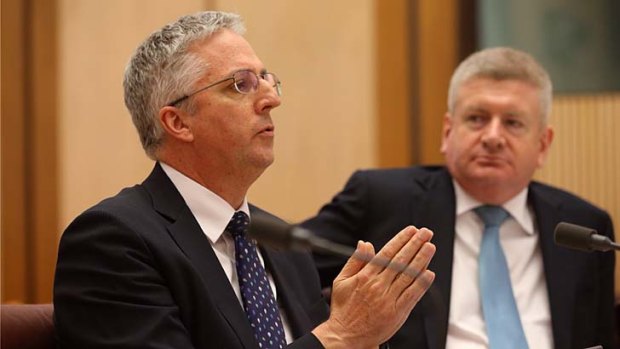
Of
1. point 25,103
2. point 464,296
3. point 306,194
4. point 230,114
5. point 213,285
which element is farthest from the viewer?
point 306,194

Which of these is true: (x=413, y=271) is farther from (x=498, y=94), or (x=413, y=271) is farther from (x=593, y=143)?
(x=593, y=143)

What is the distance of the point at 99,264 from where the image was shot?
2072 mm

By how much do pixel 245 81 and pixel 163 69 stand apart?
0.66ft

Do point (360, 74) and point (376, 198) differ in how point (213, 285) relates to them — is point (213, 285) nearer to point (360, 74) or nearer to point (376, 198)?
point (376, 198)

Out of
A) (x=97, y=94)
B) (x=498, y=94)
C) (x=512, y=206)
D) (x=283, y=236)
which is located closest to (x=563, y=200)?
(x=512, y=206)

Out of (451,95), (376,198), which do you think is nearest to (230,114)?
(376,198)

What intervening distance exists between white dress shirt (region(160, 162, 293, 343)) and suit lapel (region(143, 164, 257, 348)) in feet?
0.10

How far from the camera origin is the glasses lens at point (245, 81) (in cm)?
241

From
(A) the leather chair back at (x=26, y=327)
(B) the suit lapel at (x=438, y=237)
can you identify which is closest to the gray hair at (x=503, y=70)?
(B) the suit lapel at (x=438, y=237)

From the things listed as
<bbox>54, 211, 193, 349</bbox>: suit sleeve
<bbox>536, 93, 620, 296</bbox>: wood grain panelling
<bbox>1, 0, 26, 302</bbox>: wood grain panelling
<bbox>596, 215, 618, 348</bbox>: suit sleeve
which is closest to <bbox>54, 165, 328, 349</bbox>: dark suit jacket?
<bbox>54, 211, 193, 349</bbox>: suit sleeve

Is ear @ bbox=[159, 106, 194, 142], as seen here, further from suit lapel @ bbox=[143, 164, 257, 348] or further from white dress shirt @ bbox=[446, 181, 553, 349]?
white dress shirt @ bbox=[446, 181, 553, 349]

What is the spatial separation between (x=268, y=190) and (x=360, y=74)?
0.72m

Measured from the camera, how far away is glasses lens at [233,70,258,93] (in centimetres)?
241

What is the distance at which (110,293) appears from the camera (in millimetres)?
2043
